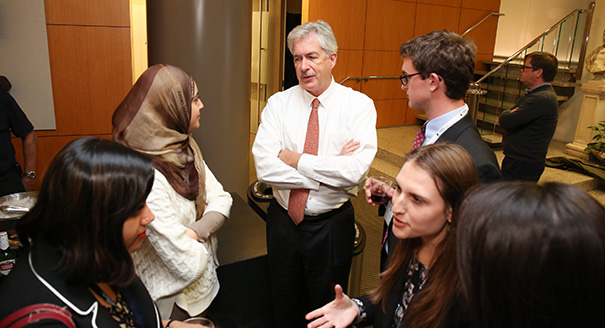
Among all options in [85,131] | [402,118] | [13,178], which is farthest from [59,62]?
[402,118]

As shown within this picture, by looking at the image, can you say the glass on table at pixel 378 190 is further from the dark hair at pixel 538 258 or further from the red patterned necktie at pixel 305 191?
the dark hair at pixel 538 258

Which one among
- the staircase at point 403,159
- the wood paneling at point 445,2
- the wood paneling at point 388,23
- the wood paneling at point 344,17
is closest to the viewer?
the staircase at point 403,159

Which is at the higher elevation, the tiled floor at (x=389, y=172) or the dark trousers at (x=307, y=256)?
the dark trousers at (x=307, y=256)

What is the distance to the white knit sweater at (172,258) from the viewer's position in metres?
1.54

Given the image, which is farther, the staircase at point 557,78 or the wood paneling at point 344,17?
the staircase at point 557,78

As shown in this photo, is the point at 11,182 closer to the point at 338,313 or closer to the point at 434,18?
the point at 338,313

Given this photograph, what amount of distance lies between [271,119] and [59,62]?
276cm

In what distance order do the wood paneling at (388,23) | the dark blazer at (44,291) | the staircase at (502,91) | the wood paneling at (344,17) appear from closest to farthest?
the dark blazer at (44,291) < the wood paneling at (344,17) < the staircase at (502,91) < the wood paneling at (388,23)

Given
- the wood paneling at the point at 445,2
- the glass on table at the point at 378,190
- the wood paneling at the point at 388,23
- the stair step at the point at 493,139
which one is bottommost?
the stair step at the point at 493,139

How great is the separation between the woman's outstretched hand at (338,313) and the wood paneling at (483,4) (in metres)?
7.81

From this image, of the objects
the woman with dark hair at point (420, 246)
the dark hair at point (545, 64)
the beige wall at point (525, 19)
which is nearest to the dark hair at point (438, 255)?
the woman with dark hair at point (420, 246)

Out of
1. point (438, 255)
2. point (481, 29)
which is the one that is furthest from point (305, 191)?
point (481, 29)

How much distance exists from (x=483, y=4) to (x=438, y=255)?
26.7ft

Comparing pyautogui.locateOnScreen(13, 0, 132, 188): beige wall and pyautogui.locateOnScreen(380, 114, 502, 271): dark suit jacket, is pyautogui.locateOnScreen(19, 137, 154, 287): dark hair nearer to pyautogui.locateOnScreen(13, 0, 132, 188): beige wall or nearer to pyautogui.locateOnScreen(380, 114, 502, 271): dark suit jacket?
pyautogui.locateOnScreen(380, 114, 502, 271): dark suit jacket
